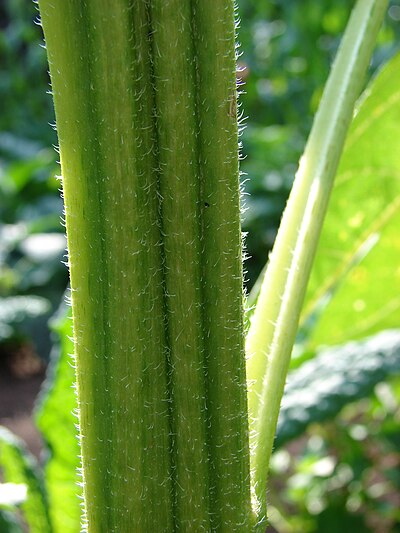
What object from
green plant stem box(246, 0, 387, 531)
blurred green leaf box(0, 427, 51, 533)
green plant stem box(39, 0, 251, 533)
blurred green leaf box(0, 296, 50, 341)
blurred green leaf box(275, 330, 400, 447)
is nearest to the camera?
green plant stem box(39, 0, 251, 533)

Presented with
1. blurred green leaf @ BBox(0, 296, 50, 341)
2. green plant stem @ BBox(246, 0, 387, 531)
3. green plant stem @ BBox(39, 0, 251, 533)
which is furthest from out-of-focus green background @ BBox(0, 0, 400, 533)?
green plant stem @ BBox(39, 0, 251, 533)

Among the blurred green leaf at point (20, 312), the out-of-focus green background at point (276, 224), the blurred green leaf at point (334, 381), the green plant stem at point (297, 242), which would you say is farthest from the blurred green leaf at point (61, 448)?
the blurred green leaf at point (20, 312)

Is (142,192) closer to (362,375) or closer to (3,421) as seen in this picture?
(362,375)

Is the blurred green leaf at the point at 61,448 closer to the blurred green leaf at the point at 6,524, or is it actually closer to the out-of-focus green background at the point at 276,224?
the blurred green leaf at the point at 6,524

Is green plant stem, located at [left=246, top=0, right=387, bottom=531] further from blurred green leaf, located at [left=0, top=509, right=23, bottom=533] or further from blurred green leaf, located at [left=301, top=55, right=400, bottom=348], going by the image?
blurred green leaf, located at [left=0, top=509, right=23, bottom=533]

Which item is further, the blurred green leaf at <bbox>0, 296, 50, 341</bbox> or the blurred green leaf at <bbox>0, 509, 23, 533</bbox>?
the blurred green leaf at <bbox>0, 296, 50, 341</bbox>

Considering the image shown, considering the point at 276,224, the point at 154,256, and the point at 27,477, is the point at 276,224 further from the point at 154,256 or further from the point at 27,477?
the point at 154,256

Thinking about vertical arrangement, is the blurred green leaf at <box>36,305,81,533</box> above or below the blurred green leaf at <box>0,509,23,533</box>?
above

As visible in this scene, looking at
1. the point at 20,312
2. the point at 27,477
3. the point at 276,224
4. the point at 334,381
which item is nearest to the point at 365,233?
the point at 334,381
